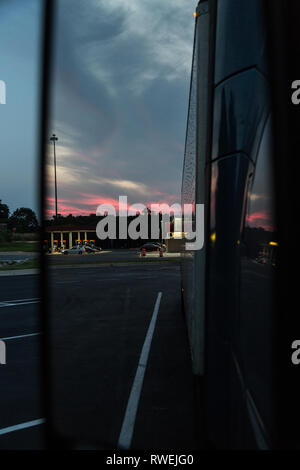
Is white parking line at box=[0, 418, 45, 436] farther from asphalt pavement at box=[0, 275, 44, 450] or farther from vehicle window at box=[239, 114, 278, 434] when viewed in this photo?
vehicle window at box=[239, 114, 278, 434]

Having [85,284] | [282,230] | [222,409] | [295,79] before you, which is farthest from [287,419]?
[85,284]

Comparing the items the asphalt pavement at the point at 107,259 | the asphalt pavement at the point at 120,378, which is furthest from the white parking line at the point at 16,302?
the asphalt pavement at the point at 107,259

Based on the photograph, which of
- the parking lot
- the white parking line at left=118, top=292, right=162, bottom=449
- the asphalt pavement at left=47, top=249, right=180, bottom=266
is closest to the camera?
the white parking line at left=118, top=292, right=162, bottom=449

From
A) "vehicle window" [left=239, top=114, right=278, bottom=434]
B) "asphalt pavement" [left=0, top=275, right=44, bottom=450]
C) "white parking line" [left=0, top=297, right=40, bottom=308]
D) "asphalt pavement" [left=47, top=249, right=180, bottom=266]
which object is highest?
"vehicle window" [left=239, top=114, right=278, bottom=434]

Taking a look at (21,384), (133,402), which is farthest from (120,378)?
(21,384)

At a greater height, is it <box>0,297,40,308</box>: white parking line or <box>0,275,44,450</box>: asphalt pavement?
<box>0,275,44,450</box>: asphalt pavement

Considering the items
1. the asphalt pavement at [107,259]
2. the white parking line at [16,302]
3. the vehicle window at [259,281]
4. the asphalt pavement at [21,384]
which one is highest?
the vehicle window at [259,281]

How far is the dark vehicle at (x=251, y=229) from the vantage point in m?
1.46

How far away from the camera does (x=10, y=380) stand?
191 inches

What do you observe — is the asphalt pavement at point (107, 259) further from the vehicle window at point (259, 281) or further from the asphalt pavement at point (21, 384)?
the vehicle window at point (259, 281)

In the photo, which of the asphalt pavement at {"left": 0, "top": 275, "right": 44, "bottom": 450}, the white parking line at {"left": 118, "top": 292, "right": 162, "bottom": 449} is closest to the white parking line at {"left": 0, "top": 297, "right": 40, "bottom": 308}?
the asphalt pavement at {"left": 0, "top": 275, "right": 44, "bottom": 450}

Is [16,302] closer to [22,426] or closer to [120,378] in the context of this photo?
[120,378]

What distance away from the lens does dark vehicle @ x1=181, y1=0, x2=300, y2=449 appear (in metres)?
1.46
